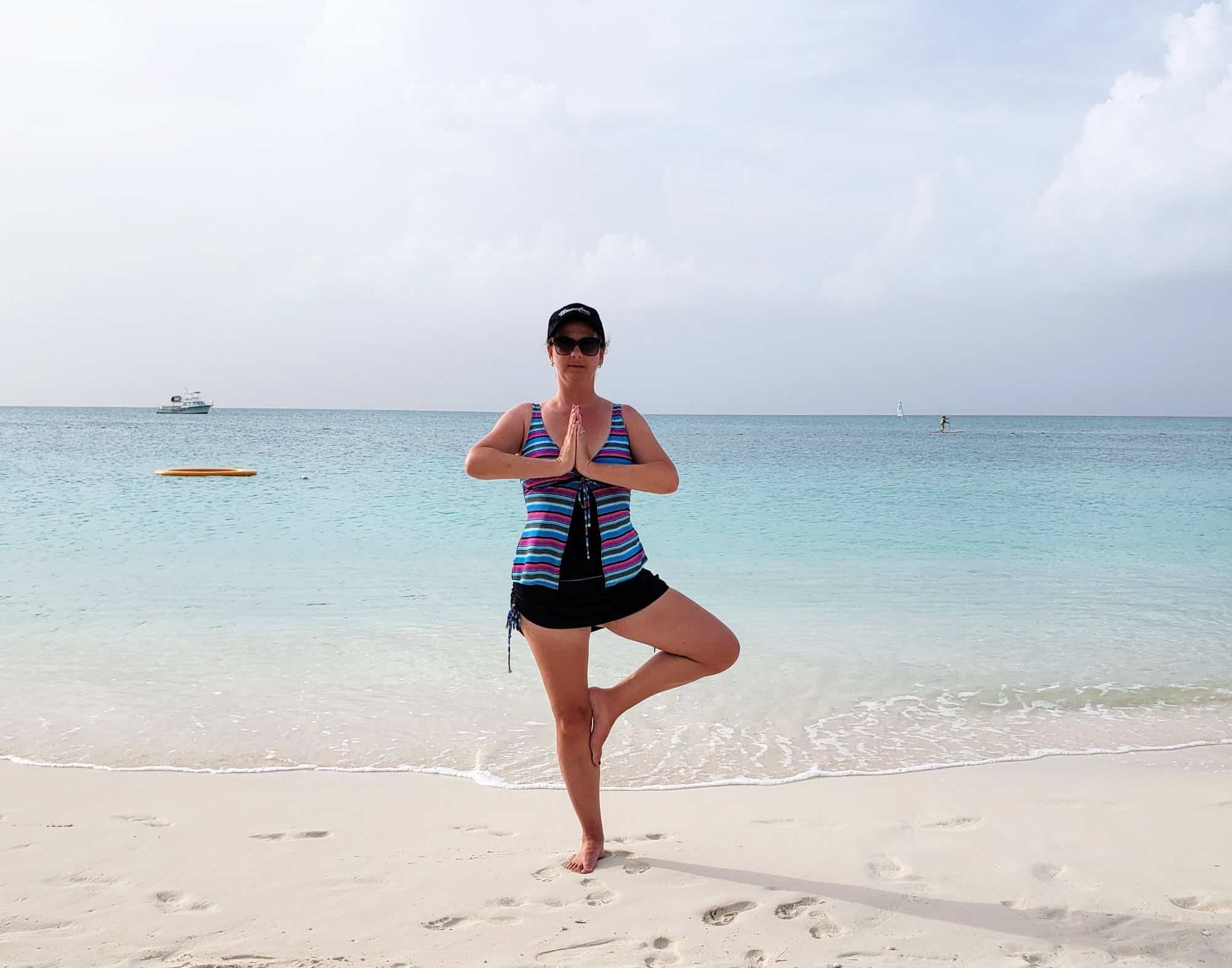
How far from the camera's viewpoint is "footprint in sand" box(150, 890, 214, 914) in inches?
127

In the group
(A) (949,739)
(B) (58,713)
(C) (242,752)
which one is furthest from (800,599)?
(B) (58,713)

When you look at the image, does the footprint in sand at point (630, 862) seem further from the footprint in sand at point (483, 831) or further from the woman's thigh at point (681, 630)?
the woman's thigh at point (681, 630)

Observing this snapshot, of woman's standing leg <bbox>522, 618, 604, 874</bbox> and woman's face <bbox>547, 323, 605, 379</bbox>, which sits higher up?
woman's face <bbox>547, 323, 605, 379</bbox>

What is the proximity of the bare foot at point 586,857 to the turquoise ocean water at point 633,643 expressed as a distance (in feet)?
4.14

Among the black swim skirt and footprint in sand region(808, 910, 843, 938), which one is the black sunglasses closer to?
the black swim skirt

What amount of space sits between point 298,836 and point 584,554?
191cm

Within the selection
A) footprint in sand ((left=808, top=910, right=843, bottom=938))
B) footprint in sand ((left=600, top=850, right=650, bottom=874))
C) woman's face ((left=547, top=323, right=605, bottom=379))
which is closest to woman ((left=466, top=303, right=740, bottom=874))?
woman's face ((left=547, top=323, right=605, bottom=379))

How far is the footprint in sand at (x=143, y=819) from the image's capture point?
4.08 m

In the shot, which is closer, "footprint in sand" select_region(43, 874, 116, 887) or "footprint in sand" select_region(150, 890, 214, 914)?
"footprint in sand" select_region(150, 890, 214, 914)

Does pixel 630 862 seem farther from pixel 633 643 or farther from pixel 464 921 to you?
pixel 633 643

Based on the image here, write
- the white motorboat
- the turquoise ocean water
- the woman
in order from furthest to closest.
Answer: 1. the white motorboat
2. the turquoise ocean water
3. the woman

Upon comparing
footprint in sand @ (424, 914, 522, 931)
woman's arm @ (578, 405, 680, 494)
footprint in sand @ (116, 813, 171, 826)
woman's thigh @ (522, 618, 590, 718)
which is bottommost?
footprint in sand @ (116, 813, 171, 826)

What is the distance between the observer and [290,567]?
1162 centimetres

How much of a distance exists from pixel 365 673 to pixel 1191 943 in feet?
17.5
